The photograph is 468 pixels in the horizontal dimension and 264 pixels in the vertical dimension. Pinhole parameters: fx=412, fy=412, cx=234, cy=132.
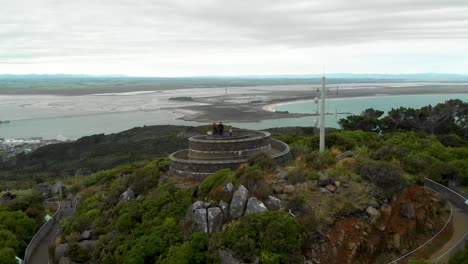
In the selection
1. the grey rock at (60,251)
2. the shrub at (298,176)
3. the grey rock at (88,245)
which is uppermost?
the shrub at (298,176)

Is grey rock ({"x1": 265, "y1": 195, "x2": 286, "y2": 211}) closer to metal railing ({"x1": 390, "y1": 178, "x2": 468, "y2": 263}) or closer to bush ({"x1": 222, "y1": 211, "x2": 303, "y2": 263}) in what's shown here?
bush ({"x1": 222, "y1": 211, "x2": 303, "y2": 263})

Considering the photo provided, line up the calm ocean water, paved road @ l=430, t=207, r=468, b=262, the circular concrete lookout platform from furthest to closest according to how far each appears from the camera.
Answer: the calm ocean water
the circular concrete lookout platform
paved road @ l=430, t=207, r=468, b=262

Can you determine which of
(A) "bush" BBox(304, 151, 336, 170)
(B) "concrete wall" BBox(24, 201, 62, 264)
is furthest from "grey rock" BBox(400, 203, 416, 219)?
(B) "concrete wall" BBox(24, 201, 62, 264)

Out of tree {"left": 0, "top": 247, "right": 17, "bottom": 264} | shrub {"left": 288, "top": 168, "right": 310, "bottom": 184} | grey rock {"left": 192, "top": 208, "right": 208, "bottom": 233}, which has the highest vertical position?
shrub {"left": 288, "top": 168, "right": 310, "bottom": 184}

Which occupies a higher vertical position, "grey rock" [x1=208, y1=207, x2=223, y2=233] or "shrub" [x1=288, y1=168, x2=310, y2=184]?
"shrub" [x1=288, y1=168, x2=310, y2=184]

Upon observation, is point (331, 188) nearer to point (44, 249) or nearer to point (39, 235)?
point (44, 249)

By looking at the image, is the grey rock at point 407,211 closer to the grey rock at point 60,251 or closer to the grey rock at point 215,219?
the grey rock at point 215,219

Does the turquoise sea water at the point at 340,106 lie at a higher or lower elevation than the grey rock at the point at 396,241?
lower

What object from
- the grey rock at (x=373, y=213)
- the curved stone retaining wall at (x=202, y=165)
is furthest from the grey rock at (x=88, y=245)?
the grey rock at (x=373, y=213)
